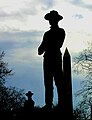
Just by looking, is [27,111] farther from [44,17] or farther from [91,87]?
[91,87]

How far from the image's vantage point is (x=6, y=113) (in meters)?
13.0

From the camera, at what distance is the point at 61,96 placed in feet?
42.2

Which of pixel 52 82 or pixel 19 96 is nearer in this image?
pixel 52 82

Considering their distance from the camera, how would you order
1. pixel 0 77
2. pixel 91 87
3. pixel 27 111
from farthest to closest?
1. pixel 0 77
2. pixel 91 87
3. pixel 27 111

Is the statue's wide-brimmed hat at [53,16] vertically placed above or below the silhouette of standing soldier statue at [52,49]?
above

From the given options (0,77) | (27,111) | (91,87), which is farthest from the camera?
(0,77)

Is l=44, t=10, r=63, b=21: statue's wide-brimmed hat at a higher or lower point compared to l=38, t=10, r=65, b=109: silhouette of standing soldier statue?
higher

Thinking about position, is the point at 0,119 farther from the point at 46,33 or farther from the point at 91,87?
the point at 91,87

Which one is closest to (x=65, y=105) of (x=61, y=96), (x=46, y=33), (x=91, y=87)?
(x=61, y=96)

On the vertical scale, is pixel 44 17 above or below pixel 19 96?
below

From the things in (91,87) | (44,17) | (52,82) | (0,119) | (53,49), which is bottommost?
(0,119)

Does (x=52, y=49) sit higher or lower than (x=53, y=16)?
lower

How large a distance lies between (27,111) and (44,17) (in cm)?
271

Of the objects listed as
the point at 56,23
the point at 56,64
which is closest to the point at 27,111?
the point at 56,64
